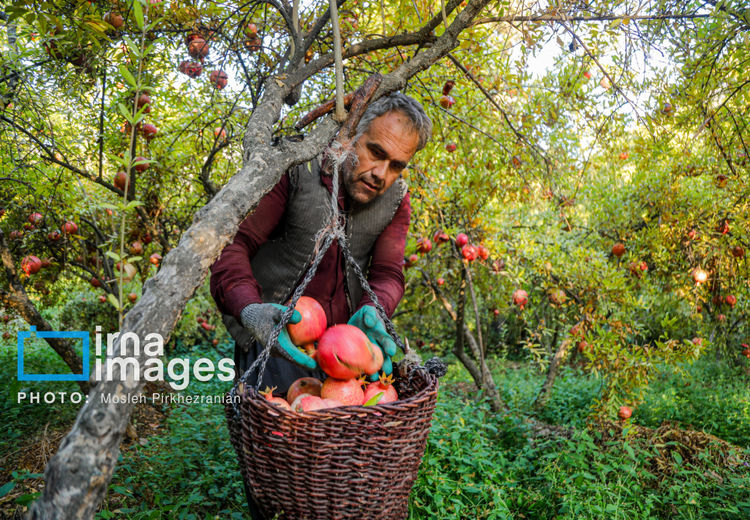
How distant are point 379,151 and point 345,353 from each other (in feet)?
2.68

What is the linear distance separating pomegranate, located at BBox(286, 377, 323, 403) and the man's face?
0.72 m

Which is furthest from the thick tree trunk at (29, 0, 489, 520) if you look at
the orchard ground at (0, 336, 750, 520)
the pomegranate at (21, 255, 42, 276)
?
the pomegranate at (21, 255, 42, 276)

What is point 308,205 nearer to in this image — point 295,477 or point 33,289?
point 295,477

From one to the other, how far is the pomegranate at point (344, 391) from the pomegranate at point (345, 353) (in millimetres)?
28

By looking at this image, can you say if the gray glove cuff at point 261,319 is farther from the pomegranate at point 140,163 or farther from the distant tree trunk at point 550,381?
the distant tree trunk at point 550,381

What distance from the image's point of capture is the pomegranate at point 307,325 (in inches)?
57.9

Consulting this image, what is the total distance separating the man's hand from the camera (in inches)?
55.2

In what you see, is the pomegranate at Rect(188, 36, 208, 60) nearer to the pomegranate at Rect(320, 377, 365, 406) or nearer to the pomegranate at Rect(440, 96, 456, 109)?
the pomegranate at Rect(440, 96, 456, 109)

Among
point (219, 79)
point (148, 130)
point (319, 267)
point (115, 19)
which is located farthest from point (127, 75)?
point (148, 130)

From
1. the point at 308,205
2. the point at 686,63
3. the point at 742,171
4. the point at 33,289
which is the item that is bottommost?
the point at 33,289

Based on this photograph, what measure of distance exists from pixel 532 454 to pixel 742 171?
9.14 feet

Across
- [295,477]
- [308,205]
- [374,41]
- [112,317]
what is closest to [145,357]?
[295,477]

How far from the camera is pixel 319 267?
1.96m

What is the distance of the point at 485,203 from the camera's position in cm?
423
